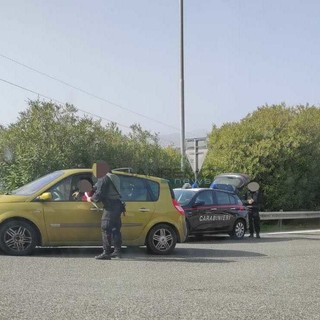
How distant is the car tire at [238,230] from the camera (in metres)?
15.7

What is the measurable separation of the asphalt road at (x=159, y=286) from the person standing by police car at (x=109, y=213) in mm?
304

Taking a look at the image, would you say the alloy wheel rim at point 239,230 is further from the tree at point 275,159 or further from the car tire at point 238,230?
the tree at point 275,159

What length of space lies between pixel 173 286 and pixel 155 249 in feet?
10.3

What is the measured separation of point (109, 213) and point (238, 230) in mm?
6962

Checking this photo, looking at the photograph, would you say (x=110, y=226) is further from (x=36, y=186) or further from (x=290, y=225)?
(x=290, y=225)

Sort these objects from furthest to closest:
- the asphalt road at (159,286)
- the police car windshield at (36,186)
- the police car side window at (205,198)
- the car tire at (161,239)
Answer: the police car side window at (205,198) → the car tire at (161,239) → the police car windshield at (36,186) → the asphalt road at (159,286)

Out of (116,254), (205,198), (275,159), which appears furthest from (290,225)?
(116,254)

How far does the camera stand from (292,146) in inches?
918

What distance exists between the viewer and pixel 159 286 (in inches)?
292

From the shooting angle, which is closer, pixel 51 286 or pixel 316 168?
pixel 51 286

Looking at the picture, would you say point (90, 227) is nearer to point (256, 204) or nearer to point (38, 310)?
point (38, 310)

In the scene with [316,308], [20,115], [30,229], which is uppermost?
[20,115]

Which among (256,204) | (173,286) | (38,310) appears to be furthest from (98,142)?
(38,310)

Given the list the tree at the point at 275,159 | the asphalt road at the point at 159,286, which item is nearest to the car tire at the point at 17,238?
the asphalt road at the point at 159,286
